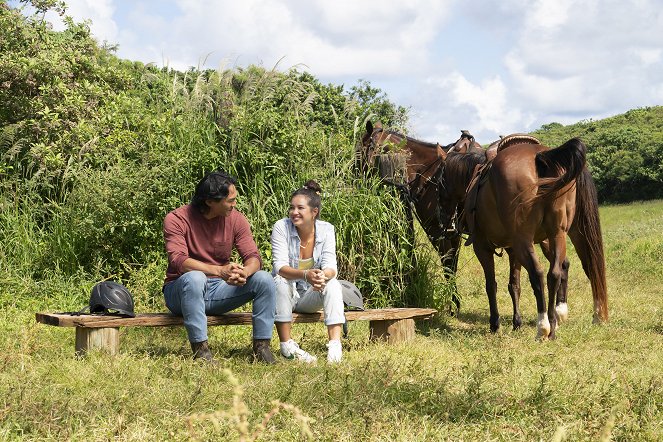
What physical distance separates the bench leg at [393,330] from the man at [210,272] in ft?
4.03

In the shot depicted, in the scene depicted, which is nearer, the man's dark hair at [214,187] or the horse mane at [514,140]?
the man's dark hair at [214,187]

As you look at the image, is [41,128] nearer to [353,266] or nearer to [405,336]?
[353,266]

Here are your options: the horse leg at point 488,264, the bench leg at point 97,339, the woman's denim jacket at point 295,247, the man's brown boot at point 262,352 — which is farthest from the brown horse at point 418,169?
the bench leg at point 97,339

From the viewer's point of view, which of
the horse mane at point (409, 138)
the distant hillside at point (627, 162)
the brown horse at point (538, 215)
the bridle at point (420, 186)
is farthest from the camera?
the distant hillside at point (627, 162)

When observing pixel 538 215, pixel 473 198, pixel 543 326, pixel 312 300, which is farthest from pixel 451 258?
pixel 312 300

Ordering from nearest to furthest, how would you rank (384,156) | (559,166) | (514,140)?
(559,166), (514,140), (384,156)

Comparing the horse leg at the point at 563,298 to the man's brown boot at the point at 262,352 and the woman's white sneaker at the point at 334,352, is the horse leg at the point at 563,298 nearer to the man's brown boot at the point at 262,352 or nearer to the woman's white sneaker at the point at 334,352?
the woman's white sneaker at the point at 334,352

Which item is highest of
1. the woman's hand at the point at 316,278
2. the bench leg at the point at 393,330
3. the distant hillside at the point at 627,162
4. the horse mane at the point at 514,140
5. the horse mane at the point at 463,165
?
the distant hillside at the point at 627,162

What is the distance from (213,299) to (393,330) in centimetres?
163

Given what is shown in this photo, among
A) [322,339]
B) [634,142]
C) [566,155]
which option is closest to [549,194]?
[566,155]

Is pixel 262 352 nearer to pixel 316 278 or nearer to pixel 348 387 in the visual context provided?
pixel 316 278

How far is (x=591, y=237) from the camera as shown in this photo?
760cm

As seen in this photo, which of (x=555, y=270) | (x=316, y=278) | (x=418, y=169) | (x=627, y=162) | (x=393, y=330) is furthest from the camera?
(x=627, y=162)

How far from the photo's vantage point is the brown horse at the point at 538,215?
661cm
